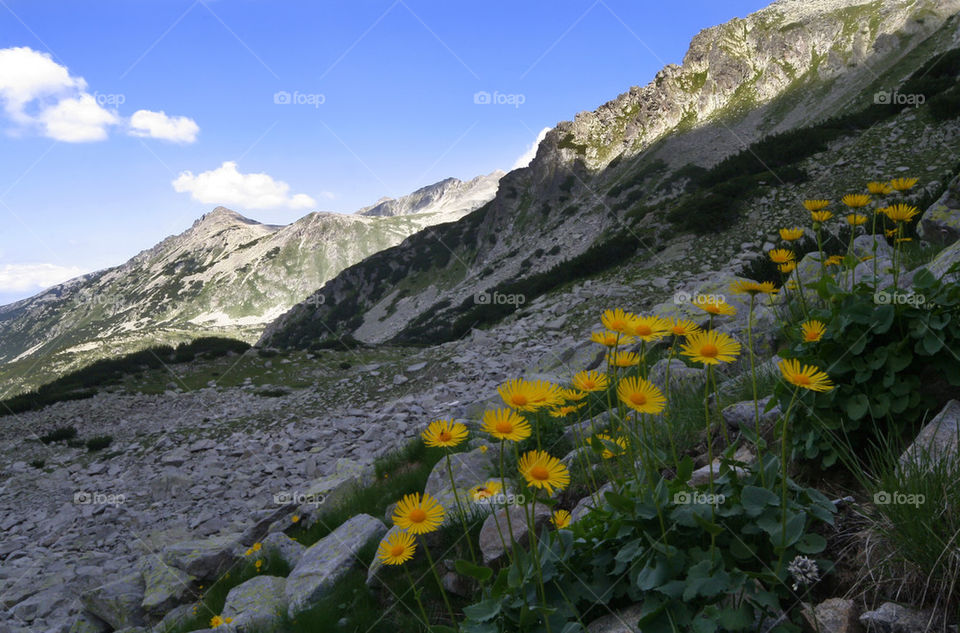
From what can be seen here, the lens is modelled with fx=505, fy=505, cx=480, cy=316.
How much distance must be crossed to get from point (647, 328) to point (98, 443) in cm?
1690

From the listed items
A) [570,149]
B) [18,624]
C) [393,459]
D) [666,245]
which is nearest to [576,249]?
[666,245]

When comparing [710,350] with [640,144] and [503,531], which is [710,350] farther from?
[640,144]

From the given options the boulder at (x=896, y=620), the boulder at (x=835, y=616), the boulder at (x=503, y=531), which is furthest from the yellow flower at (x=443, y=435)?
the boulder at (x=896, y=620)

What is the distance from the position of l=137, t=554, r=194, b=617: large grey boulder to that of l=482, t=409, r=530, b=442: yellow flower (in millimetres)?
6410

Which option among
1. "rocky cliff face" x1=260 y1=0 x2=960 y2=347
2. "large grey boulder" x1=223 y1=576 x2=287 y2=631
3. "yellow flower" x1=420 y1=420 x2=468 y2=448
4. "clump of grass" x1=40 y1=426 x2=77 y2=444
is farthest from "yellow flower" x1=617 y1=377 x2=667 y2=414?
"rocky cliff face" x1=260 y1=0 x2=960 y2=347

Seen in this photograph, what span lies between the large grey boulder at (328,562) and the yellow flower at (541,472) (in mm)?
2930

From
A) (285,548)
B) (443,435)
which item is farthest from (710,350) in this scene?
(285,548)

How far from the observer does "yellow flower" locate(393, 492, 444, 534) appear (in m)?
1.93

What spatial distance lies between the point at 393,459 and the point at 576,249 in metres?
34.1

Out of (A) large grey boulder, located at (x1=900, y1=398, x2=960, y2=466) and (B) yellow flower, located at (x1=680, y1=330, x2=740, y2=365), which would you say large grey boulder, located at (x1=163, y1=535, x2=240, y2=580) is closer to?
(B) yellow flower, located at (x1=680, y1=330, x2=740, y2=365)

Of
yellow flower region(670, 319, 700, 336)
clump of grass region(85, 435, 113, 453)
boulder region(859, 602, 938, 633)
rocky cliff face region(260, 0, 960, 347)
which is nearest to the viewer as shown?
boulder region(859, 602, 938, 633)

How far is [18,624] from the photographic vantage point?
269 inches

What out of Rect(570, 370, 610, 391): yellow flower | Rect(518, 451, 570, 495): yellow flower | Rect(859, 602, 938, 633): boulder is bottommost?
Rect(859, 602, 938, 633): boulder

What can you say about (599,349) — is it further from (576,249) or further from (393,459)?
(576,249)
